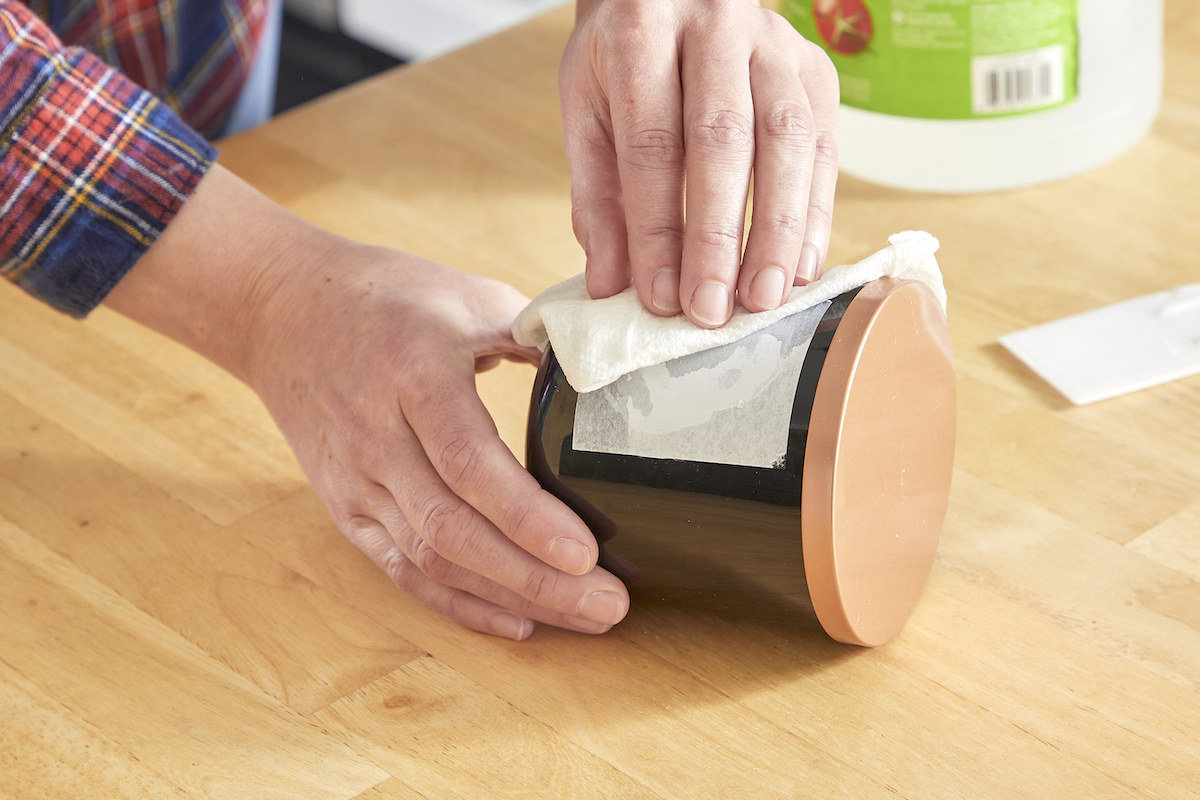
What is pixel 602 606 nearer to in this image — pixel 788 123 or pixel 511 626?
pixel 511 626

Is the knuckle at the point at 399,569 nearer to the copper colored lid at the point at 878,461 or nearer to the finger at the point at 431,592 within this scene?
the finger at the point at 431,592

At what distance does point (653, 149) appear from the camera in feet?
1.81

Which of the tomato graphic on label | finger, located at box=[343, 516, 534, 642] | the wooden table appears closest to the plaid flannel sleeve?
the wooden table

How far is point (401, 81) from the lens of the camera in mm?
1113

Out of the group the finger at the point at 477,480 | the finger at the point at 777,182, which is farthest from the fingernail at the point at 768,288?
the finger at the point at 477,480

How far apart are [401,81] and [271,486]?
56 cm

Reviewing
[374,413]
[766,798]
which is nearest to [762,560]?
[766,798]

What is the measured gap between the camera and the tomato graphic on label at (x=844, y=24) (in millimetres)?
825

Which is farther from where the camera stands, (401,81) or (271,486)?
(401,81)

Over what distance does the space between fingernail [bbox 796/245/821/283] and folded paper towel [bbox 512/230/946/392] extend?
0.01 meters

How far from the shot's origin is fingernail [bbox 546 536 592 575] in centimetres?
52

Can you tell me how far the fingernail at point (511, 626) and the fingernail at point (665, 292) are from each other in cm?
17

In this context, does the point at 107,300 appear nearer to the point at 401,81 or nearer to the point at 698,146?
the point at 698,146

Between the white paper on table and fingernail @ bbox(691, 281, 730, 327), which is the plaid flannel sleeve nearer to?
fingernail @ bbox(691, 281, 730, 327)
